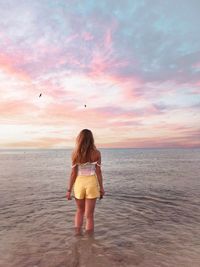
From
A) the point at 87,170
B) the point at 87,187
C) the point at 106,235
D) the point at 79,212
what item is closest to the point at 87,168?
the point at 87,170

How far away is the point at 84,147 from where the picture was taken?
7238 millimetres

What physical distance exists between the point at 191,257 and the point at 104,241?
2.36 m

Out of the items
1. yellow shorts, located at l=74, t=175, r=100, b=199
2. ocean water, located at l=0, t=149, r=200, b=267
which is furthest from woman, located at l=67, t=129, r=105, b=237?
ocean water, located at l=0, t=149, r=200, b=267

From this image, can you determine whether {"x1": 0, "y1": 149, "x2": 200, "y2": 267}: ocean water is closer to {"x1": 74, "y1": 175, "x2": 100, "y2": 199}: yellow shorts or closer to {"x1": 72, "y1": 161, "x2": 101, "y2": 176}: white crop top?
{"x1": 74, "y1": 175, "x2": 100, "y2": 199}: yellow shorts

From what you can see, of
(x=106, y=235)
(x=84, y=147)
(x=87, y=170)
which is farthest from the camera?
(x=106, y=235)

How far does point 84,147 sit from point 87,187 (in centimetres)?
113

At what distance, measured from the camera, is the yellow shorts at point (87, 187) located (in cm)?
732

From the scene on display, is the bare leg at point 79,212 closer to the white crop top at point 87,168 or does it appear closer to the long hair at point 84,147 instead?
the white crop top at point 87,168

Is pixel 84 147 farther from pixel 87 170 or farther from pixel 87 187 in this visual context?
pixel 87 187

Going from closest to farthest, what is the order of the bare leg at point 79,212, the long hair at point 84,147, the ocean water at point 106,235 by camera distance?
the ocean water at point 106,235
the long hair at point 84,147
the bare leg at point 79,212

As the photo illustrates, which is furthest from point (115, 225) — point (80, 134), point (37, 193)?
point (37, 193)

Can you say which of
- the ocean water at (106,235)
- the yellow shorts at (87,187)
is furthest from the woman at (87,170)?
the ocean water at (106,235)

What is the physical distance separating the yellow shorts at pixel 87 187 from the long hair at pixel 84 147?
0.53 metres

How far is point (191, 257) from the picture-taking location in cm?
639
